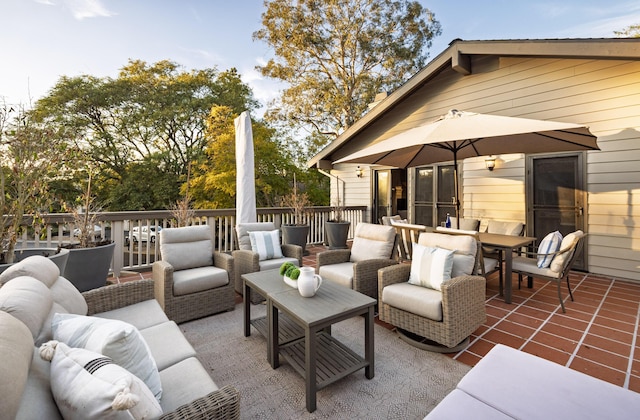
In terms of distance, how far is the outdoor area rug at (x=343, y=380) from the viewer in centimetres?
188

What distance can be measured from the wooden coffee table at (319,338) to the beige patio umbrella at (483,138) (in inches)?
83.8

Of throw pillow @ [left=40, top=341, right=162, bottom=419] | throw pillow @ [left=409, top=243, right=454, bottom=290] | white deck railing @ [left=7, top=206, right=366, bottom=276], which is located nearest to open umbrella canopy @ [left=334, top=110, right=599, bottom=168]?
throw pillow @ [left=409, top=243, right=454, bottom=290]

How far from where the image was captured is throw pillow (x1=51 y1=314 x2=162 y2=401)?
3.76 feet

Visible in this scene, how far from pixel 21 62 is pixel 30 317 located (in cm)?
808

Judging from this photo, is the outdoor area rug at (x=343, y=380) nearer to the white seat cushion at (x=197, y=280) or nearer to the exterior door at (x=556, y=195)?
the white seat cushion at (x=197, y=280)

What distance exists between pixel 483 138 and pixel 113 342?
15.4 feet

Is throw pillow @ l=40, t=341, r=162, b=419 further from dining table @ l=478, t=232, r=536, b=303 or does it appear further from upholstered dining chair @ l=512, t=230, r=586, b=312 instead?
upholstered dining chair @ l=512, t=230, r=586, b=312

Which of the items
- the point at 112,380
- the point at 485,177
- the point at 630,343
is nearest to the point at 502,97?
the point at 485,177

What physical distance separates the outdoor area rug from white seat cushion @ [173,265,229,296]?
1.50ft

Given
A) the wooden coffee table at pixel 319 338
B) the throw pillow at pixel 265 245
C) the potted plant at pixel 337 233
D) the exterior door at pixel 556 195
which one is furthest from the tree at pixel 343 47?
the wooden coffee table at pixel 319 338

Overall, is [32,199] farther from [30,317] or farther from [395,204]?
[395,204]

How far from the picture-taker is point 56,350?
3.47 ft

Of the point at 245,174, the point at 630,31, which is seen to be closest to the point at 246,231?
the point at 245,174

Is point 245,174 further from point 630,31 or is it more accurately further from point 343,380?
point 630,31
